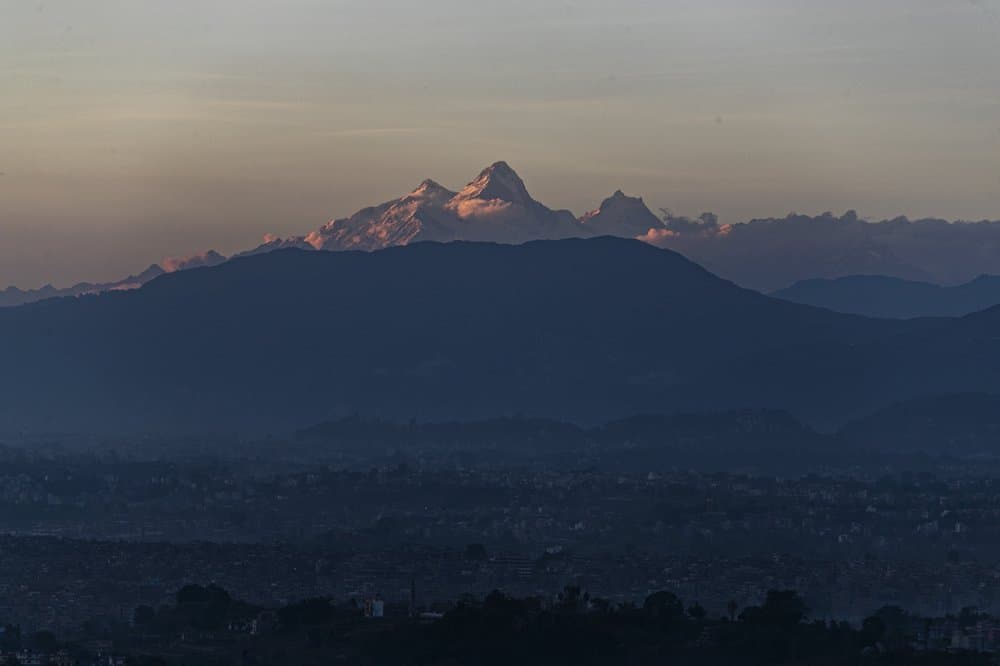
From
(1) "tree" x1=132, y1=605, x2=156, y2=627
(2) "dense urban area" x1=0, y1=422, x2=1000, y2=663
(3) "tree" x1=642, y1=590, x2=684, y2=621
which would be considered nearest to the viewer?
(3) "tree" x1=642, y1=590, x2=684, y2=621

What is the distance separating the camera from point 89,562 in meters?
167

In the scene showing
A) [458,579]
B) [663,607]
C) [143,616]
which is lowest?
[143,616]

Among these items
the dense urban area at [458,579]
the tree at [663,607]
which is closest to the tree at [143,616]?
the dense urban area at [458,579]

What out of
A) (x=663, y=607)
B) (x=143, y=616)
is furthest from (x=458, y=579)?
(x=663, y=607)

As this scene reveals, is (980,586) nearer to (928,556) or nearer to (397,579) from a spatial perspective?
(928,556)

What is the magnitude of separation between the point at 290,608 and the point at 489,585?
92.7 ft

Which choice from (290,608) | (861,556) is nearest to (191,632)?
(290,608)

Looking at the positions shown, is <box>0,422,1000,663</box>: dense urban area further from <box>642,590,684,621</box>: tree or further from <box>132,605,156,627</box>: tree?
<box>642,590,684,621</box>: tree

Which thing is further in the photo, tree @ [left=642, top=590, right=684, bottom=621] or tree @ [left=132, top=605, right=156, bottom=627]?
tree @ [left=132, top=605, right=156, bottom=627]

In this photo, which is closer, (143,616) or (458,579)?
(143,616)

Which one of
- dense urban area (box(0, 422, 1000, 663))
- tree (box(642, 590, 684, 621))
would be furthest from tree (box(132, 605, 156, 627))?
tree (box(642, 590, 684, 621))

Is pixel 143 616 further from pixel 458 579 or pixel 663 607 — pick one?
pixel 458 579

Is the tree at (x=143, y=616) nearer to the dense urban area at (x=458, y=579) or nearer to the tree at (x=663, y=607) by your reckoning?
the dense urban area at (x=458, y=579)

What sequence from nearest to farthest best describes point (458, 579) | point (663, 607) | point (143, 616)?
point (663, 607), point (143, 616), point (458, 579)
